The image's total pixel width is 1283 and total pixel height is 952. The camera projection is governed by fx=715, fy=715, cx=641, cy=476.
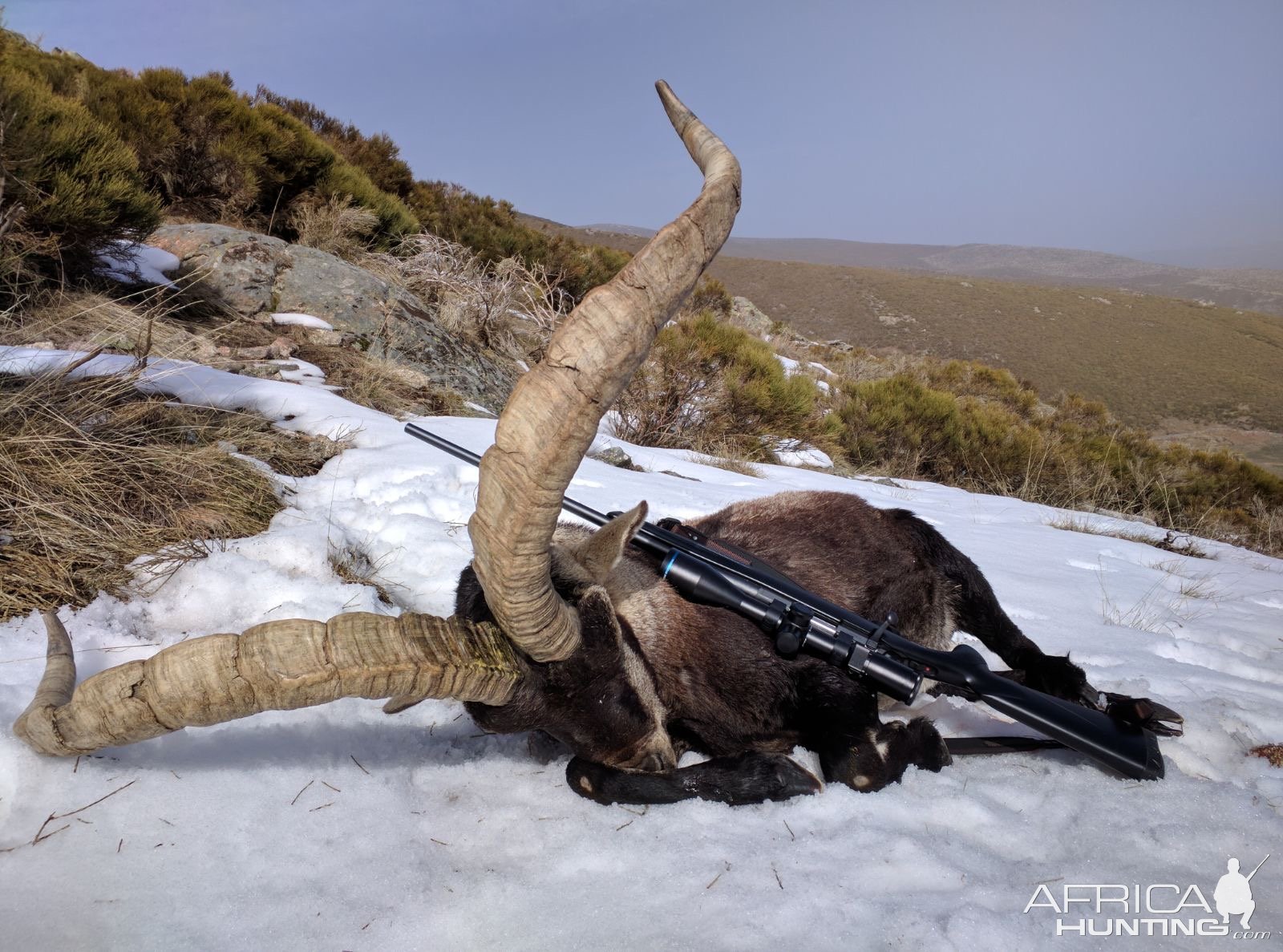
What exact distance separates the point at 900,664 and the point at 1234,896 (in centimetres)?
95

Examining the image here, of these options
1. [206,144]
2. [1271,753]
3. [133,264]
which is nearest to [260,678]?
[1271,753]

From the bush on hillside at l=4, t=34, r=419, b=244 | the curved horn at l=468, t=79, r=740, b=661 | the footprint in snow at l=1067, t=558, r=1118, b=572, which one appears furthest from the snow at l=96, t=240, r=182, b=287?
the footprint in snow at l=1067, t=558, r=1118, b=572

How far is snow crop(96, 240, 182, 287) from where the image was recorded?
22.1ft

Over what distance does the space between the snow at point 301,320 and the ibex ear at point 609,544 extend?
6.67 m

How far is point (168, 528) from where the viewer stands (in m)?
3.05

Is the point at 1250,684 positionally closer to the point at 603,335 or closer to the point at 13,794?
the point at 603,335

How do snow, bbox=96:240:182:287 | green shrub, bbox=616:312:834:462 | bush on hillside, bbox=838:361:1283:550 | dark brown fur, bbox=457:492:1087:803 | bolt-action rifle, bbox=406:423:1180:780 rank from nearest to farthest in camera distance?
dark brown fur, bbox=457:492:1087:803, bolt-action rifle, bbox=406:423:1180:780, snow, bbox=96:240:182:287, green shrub, bbox=616:312:834:462, bush on hillside, bbox=838:361:1283:550

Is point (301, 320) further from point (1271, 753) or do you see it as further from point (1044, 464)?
point (1044, 464)

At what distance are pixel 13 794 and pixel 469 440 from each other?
13.1ft

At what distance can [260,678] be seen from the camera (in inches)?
60.4

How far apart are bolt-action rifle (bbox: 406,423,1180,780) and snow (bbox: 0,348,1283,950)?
0.11 metres

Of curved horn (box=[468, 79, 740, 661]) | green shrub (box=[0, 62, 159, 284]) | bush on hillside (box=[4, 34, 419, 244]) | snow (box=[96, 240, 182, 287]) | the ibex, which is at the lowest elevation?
the ibex

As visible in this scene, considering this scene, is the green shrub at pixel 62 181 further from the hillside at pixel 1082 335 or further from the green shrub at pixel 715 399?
the hillside at pixel 1082 335
